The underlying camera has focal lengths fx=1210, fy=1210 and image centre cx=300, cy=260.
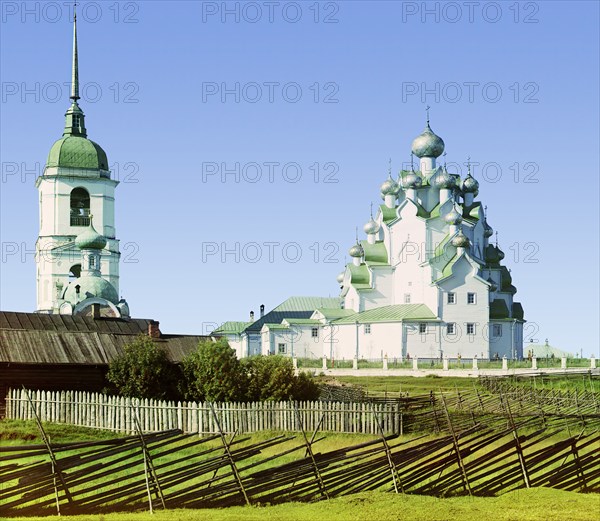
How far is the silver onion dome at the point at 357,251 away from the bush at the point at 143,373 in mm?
52250

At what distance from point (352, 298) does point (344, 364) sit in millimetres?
17024

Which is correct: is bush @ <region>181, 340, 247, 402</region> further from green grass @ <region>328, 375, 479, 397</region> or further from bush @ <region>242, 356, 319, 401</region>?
green grass @ <region>328, 375, 479, 397</region>

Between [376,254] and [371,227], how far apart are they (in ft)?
10.1

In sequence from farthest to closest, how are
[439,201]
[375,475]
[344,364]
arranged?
[439,201]
[344,364]
[375,475]

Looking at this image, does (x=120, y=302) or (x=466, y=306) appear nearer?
(x=466, y=306)

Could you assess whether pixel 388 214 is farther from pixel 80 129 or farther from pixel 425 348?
pixel 80 129

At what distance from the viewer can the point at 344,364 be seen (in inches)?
3073

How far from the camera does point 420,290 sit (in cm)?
8850

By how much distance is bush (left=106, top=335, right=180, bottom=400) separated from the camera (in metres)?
42.5

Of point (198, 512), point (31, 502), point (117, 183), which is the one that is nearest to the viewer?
point (198, 512)

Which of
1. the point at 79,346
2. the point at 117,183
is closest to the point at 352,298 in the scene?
the point at 117,183

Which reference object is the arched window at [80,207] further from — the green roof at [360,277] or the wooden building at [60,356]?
the wooden building at [60,356]

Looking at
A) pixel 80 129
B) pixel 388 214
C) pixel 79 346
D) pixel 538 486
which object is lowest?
pixel 538 486

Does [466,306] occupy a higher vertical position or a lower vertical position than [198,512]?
higher
